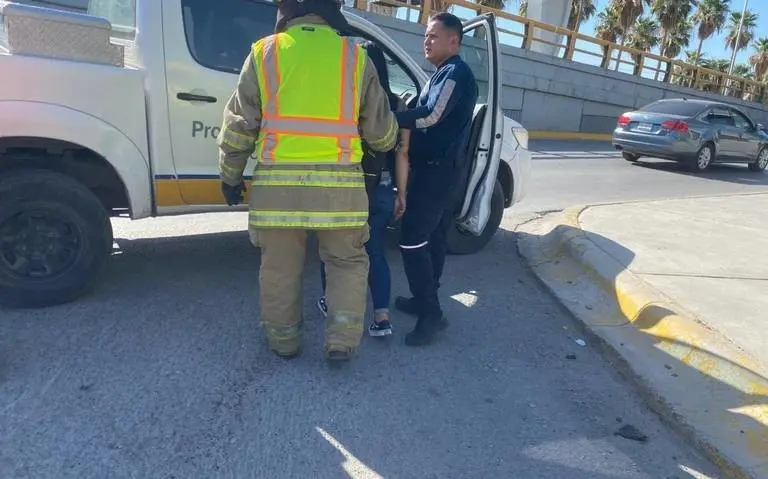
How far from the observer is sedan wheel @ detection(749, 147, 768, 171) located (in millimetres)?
15164

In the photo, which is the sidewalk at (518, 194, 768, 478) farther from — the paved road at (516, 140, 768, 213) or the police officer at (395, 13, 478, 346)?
the paved road at (516, 140, 768, 213)

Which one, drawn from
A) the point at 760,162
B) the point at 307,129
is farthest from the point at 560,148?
the point at 307,129

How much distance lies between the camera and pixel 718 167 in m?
15.8

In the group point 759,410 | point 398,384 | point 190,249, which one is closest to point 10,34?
point 190,249

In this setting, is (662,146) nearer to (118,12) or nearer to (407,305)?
(407,305)

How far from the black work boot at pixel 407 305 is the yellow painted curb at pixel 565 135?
17.7 meters

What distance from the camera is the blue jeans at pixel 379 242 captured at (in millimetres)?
3656

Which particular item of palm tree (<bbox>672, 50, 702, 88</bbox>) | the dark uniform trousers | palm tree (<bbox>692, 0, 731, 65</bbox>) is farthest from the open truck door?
palm tree (<bbox>692, 0, 731, 65</bbox>)

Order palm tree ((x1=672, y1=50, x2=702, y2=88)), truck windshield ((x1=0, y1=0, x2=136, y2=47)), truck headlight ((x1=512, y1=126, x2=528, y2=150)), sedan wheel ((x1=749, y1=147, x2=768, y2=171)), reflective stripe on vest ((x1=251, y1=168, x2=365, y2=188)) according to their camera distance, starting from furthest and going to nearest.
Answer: palm tree ((x1=672, y1=50, x2=702, y2=88)), sedan wheel ((x1=749, y1=147, x2=768, y2=171)), truck headlight ((x1=512, y1=126, x2=528, y2=150)), truck windshield ((x1=0, y1=0, x2=136, y2=47)), reflective stripe on vest ((x1=251, y1=168, x2=365, y2=188))

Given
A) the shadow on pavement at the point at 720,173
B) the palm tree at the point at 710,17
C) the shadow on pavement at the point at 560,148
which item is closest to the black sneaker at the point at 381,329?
the shadow on pavement at the point at 720,173

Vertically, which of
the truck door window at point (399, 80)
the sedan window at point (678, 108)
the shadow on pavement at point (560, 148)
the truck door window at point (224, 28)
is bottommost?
the shadow on pavement at point (560, 148)

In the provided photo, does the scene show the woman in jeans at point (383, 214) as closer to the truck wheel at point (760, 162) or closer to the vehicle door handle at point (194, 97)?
the vehicle door handle at point (194, 97)

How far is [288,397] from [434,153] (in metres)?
1.58

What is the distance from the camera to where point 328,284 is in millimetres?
3342
